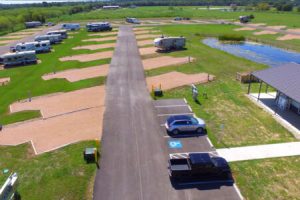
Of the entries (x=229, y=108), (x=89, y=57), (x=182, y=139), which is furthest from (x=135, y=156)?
(x=89, y=57)

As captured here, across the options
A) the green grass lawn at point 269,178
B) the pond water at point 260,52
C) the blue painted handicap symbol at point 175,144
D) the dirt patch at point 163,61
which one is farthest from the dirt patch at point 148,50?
the green grass lawn at point 269,178

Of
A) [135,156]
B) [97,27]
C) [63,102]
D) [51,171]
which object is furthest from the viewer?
[97,27]

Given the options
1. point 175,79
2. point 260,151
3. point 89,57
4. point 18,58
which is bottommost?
point 260,151

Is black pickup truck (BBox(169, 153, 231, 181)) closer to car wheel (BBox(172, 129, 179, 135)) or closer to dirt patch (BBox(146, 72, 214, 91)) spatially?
car wheel (BBox(172, 129, 179, 135))

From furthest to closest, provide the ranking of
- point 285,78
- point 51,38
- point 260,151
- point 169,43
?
point 51,38, point 169,43, point 285,78, point 260,151

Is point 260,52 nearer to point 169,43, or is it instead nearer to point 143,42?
point 169,43

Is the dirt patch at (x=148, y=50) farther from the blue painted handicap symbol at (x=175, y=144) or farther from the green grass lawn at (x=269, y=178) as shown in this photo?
the green grass lawn at (x=269, y=178)

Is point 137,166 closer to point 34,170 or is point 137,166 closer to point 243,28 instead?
point 34,170
